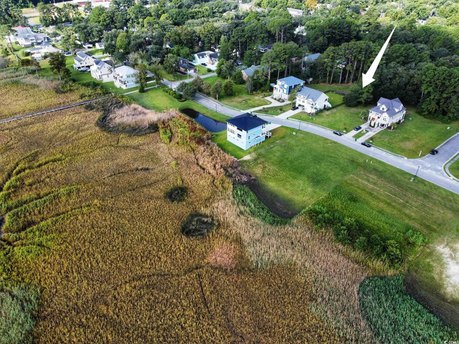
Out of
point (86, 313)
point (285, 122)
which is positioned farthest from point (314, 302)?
point (285, 122)

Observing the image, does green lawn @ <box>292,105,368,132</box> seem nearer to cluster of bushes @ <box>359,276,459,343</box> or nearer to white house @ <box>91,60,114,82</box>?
cluster of bushes @ <box>359,276,459,343</box>

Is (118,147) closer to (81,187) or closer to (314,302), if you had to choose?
(81,187)

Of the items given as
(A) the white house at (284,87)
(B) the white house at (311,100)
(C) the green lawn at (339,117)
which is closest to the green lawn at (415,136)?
(C) the green lawn at (339,117)

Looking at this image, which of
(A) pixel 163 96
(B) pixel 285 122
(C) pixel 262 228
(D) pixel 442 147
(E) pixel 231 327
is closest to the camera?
(E) pixel 231 327

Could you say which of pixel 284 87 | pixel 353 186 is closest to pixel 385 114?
pixel 353 186

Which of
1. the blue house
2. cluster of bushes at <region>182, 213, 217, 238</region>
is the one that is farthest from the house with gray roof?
cluster of bushes at <region>182, 213, 217, 238</region>

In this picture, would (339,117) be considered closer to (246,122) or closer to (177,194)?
(246,122)
